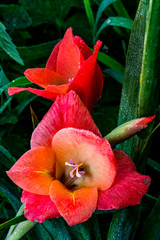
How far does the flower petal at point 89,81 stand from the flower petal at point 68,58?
35 millimetres

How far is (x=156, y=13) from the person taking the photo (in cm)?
40

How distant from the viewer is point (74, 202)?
390mm

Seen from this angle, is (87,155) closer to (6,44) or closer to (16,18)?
(6,44)

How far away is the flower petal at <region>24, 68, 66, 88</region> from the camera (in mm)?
463

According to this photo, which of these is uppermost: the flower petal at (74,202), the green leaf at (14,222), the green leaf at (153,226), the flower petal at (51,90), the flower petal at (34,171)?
the flower petal at (51,90)

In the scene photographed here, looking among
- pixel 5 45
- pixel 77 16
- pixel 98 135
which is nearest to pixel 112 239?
pixel 98 135

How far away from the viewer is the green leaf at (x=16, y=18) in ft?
2.97

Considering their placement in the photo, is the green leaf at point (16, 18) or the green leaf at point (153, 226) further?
the green leaf at point (16, 18)

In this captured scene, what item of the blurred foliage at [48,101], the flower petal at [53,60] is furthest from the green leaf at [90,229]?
the flower petal at [53,60]

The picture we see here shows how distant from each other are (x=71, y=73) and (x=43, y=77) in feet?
0.16

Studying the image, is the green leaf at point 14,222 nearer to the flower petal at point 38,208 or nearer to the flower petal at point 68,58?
the flower petal at point 38,208

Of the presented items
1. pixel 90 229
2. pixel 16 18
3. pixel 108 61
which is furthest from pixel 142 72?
pixel 16 18

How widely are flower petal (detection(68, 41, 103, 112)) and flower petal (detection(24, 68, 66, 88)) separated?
58 mm

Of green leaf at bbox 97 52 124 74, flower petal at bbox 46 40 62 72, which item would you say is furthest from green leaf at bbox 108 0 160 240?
green leaf at bbox 97 52 124 74
